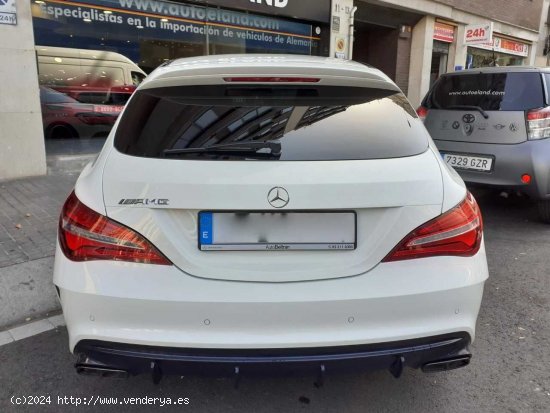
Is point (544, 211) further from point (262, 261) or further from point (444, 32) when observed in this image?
point (444, 32)

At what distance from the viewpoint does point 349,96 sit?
2178 mm

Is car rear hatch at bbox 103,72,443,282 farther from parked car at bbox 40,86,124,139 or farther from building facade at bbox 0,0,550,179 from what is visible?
parked car at bbox 40,86,124,139

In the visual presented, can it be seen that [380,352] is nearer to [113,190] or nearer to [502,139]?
[113,190]

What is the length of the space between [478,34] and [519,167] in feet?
35.9

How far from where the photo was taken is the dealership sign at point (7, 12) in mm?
5964

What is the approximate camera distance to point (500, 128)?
5.07m

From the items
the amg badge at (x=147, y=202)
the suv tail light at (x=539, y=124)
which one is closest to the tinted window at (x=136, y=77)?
the suv tail light at (x=539, y=124)

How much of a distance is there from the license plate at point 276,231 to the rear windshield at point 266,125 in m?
0.25

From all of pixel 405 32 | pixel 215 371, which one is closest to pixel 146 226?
pixel 215 371

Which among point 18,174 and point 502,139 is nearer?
point 502,139

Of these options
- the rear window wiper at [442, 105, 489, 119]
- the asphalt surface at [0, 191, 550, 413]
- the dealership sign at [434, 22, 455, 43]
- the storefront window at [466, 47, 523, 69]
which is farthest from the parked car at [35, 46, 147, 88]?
the storefront window at [466, 47, 523, 69]

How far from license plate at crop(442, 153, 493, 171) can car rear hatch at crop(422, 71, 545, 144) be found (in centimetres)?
19

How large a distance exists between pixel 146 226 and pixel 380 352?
1.04 metres

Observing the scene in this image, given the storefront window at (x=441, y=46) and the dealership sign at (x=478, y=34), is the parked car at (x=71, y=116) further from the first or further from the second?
the dealership sign at (x=478, y=34)
